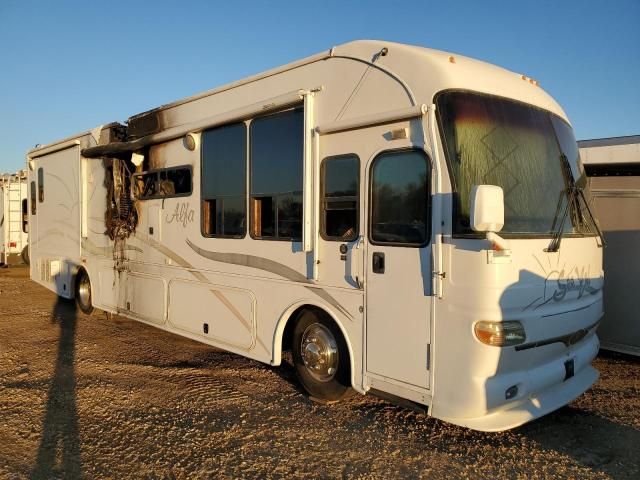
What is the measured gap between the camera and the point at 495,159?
390cm

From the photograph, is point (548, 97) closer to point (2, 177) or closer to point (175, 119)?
point (175, 119)

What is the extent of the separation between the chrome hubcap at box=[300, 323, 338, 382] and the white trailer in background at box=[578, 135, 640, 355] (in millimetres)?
3461

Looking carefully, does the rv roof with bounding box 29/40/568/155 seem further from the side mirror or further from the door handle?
the door handle

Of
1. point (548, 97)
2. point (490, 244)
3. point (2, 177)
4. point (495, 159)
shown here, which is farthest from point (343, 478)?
point (2, 177)

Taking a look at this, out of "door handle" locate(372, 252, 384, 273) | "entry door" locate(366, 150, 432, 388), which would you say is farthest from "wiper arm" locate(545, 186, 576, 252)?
"door handle" locate(372, 252, 384, 273)

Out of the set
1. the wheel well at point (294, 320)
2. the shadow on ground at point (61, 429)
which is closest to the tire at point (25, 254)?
the shadow on ground at point (61, 429)

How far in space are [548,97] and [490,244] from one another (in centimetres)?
195

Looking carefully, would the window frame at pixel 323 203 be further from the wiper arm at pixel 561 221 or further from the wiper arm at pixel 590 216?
the wiper arm at pixel 590 216

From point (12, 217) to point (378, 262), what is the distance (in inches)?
593

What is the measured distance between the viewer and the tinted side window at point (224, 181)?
17.9ft

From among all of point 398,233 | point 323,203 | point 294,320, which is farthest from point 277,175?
point 398,233

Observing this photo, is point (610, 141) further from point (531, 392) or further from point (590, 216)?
point (531, 392)

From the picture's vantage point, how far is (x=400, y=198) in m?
4.09

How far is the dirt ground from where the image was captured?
12.3 feet
